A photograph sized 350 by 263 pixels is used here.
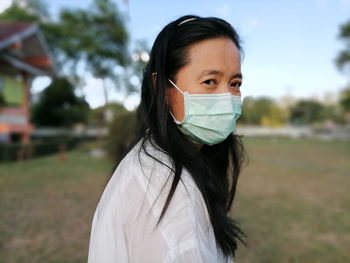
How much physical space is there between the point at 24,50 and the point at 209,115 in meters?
18.1

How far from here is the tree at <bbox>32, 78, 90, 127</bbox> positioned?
24.6 metres

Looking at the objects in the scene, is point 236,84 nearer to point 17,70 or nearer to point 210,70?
point 210,70

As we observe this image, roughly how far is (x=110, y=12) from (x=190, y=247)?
28.8 meters

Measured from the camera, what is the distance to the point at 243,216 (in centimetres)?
586

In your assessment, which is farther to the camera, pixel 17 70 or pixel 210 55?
pixel 17 70

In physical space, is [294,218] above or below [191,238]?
below

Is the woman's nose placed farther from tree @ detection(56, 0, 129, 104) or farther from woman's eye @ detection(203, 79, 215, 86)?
tree @ detection(56, 0, 129, 104)

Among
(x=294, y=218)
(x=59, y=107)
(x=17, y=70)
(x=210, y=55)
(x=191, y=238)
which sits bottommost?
(x=294, y=218)

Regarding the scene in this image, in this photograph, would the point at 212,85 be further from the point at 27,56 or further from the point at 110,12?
the point at 110,12

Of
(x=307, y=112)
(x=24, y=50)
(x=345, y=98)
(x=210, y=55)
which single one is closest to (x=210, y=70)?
(x=210, y=55)

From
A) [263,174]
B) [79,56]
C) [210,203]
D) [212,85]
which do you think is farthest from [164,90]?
[79,56]

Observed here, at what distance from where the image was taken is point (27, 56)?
696 inches

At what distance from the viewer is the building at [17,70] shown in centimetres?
1416

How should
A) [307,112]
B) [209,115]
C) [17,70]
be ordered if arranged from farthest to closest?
[307,112] → [17,70] → [209,115]
